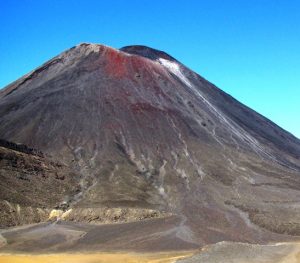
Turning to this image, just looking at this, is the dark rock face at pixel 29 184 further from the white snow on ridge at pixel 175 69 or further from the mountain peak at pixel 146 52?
the mountain peak at pixel 146 52

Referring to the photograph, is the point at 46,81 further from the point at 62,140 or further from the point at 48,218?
the point at 48,218

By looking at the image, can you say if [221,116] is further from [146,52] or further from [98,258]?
[98,258]

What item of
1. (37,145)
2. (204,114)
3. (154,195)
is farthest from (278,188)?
(37,145)

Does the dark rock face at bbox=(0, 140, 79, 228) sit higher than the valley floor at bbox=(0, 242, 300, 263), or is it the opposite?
the dark rock face at bbox=(0, 140, 79, 228)

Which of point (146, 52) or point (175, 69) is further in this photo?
point (146, 52)

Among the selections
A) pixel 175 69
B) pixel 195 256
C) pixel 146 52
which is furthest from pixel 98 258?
pixel 146 52

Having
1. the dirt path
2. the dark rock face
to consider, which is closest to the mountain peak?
the dark rock face

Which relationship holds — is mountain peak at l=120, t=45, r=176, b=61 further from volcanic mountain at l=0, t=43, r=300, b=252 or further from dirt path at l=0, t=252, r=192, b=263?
dirt path at l=0, t=252, r=192, b=263

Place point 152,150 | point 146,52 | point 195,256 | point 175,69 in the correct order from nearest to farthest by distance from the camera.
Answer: point 195,256, point 152,150, point 175,69, point 146,52

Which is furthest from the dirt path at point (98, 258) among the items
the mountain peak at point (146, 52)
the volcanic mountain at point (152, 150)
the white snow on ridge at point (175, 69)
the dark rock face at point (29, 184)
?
the mountain peak at point (146, 52)
